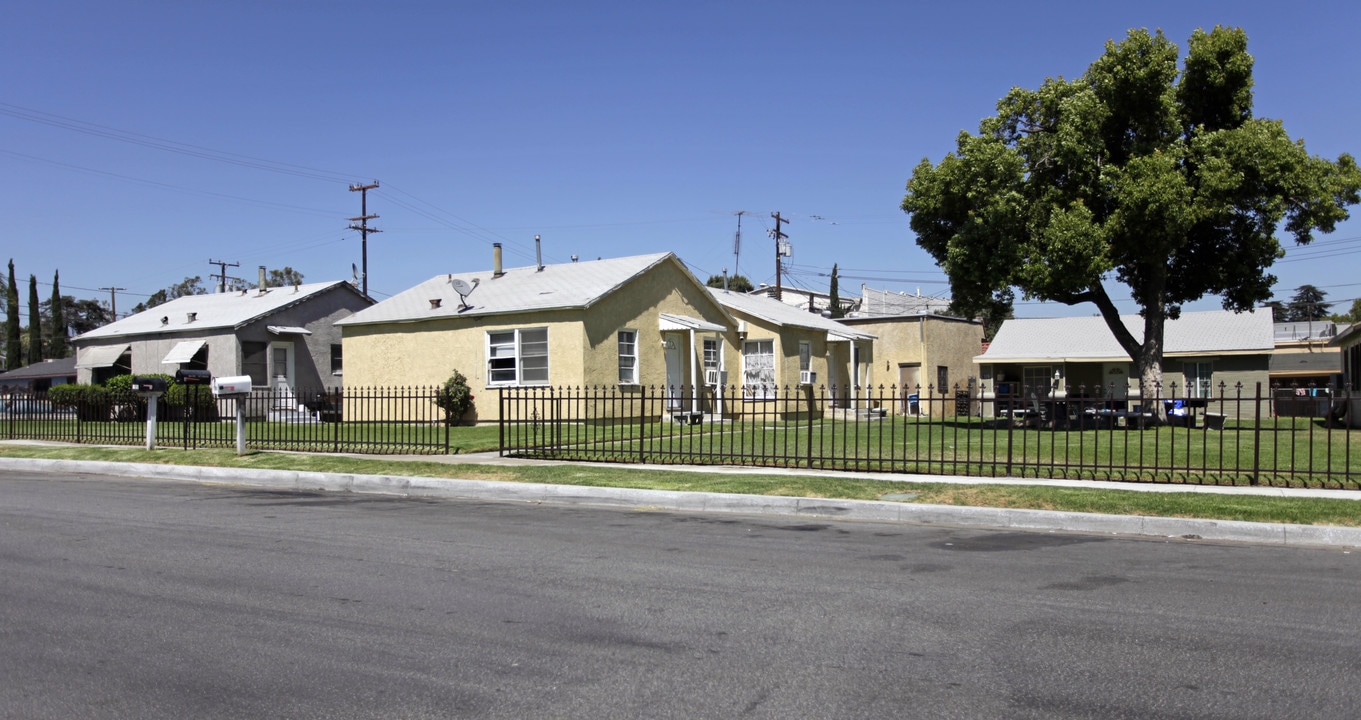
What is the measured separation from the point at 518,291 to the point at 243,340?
10.7 m

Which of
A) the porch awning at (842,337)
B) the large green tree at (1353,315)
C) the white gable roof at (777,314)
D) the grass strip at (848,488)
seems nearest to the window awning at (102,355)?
the grass strip at (848,488)

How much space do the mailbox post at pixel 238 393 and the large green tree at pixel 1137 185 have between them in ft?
55.4

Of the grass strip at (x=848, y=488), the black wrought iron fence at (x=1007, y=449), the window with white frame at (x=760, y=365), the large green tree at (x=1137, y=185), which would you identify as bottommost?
the grass strip at (x=848, y=488)

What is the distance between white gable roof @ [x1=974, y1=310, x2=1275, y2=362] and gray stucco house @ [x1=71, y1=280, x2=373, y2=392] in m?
26.4

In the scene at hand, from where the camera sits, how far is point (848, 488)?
12117 mm

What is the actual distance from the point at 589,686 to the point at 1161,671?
292cm

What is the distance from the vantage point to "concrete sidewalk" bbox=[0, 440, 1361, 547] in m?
9.78

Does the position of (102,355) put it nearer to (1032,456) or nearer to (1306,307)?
(1032,456)

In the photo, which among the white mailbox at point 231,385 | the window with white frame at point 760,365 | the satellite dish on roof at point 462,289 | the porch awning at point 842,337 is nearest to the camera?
the white mailbox at point 231,385

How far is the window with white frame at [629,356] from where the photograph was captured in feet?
85.0

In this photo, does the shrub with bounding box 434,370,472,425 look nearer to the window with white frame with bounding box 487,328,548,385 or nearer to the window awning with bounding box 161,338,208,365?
the window with white frame with bounding box 487,328,548,385

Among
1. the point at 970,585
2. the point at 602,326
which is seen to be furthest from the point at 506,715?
the point at 602,326

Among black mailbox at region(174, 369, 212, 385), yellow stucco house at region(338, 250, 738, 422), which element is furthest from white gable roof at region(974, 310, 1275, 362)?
black mailbox at region(174, 369, 212, 385)

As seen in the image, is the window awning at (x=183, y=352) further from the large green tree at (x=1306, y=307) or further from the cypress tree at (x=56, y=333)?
the large green tree at (x=1306, y=307)
